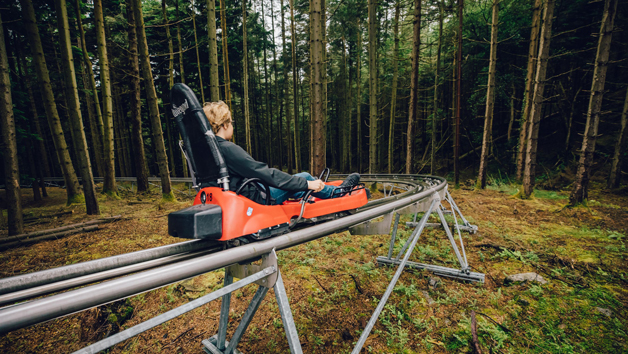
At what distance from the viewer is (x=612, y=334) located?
3207mm

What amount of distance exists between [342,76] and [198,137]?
26163 mm

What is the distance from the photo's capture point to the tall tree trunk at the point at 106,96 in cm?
948

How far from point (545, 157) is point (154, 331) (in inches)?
867

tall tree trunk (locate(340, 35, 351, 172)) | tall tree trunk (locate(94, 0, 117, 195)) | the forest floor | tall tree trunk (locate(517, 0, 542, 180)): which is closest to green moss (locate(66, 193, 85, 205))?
tall tree trunk (locate(94, 0, 117, 195))

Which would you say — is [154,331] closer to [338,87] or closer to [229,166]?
[229,166]

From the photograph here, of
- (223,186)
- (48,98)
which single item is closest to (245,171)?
(223,186)

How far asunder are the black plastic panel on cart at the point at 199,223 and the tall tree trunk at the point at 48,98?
9552mm

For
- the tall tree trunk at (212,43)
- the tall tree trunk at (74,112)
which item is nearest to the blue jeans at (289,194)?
the tall tree trunk at (212,43)

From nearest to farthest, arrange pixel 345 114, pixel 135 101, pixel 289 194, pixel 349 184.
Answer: pixel 289 194
pixel 349 184
pixel 135 101
pixel 345 114

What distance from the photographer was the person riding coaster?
6.16ft

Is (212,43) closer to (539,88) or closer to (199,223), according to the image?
(199,223)

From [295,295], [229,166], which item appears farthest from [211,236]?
[295,295]

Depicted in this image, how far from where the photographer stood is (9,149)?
574cm

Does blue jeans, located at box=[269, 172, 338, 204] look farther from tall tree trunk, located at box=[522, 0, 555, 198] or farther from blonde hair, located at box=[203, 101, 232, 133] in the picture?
tall tree trunk, located at box=[522, 0, 555, 198]
